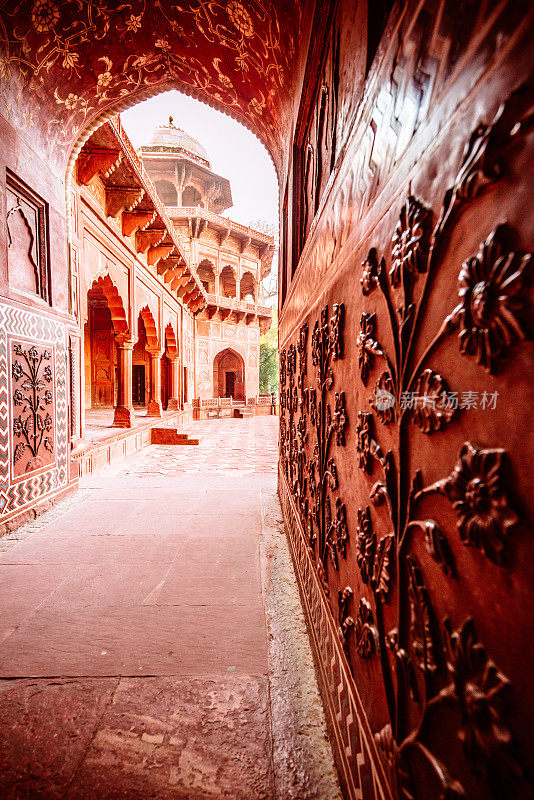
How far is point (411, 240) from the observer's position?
0.58 meters

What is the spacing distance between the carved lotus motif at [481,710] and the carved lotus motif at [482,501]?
117 millimetres

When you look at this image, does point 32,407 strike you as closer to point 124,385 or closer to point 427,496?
point 427,496

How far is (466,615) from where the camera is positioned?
46 centimetres

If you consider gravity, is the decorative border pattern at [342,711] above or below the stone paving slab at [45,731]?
above

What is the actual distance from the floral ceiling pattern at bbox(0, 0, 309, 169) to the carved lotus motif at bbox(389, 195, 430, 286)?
2327mm

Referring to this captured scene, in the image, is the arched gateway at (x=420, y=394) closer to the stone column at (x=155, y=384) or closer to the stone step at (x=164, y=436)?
the stone step at (x=164, y=436)

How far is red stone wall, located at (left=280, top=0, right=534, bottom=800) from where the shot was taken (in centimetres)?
38

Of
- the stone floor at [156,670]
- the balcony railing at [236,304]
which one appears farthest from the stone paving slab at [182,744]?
the balcony railing at [236,304]

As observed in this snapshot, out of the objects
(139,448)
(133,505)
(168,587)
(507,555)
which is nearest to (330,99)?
(507,555)

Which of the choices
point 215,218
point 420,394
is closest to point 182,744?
point 420,394

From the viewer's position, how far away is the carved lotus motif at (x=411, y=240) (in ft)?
1.83

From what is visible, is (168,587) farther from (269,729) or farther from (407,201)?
(407,201)

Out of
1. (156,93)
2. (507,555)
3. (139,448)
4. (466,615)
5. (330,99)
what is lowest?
(139,448)

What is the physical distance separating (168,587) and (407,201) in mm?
2072
